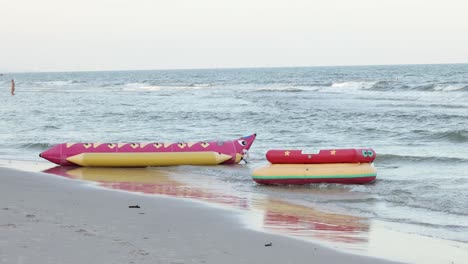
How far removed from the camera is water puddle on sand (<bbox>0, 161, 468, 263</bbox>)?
6420mm

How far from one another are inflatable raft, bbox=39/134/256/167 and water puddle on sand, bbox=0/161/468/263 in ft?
0.95

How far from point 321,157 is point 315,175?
527 mm

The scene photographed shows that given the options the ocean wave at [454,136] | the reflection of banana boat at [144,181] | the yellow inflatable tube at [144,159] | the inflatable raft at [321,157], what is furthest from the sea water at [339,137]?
the reflection of banana boat at [144,181]

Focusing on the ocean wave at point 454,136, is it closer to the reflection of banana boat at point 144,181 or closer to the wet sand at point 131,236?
the reflection of banana boat at point 144,181

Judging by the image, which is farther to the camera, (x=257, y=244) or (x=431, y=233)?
(x=431, y=233)

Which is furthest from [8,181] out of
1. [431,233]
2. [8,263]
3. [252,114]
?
[252,114]

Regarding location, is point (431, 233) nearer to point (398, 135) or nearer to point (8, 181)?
point (8, 181)

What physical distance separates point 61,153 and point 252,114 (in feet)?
42.8

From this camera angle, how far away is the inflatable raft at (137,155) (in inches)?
538

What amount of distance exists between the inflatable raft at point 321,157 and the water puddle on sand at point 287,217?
1032 mm

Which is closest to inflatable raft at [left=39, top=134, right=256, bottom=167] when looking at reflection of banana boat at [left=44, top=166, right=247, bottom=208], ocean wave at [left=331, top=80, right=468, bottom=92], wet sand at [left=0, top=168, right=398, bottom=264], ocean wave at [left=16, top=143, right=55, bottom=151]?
reflection of banana boat at [left=44, top=166, right=247, bottom=208]

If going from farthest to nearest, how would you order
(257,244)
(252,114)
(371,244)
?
(252,114)
(371,244)
(257,244)

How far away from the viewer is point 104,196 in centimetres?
913

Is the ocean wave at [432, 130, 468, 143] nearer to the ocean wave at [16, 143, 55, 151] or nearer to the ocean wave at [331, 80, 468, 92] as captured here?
the ocean wave at [16, 143, 55, 151]
